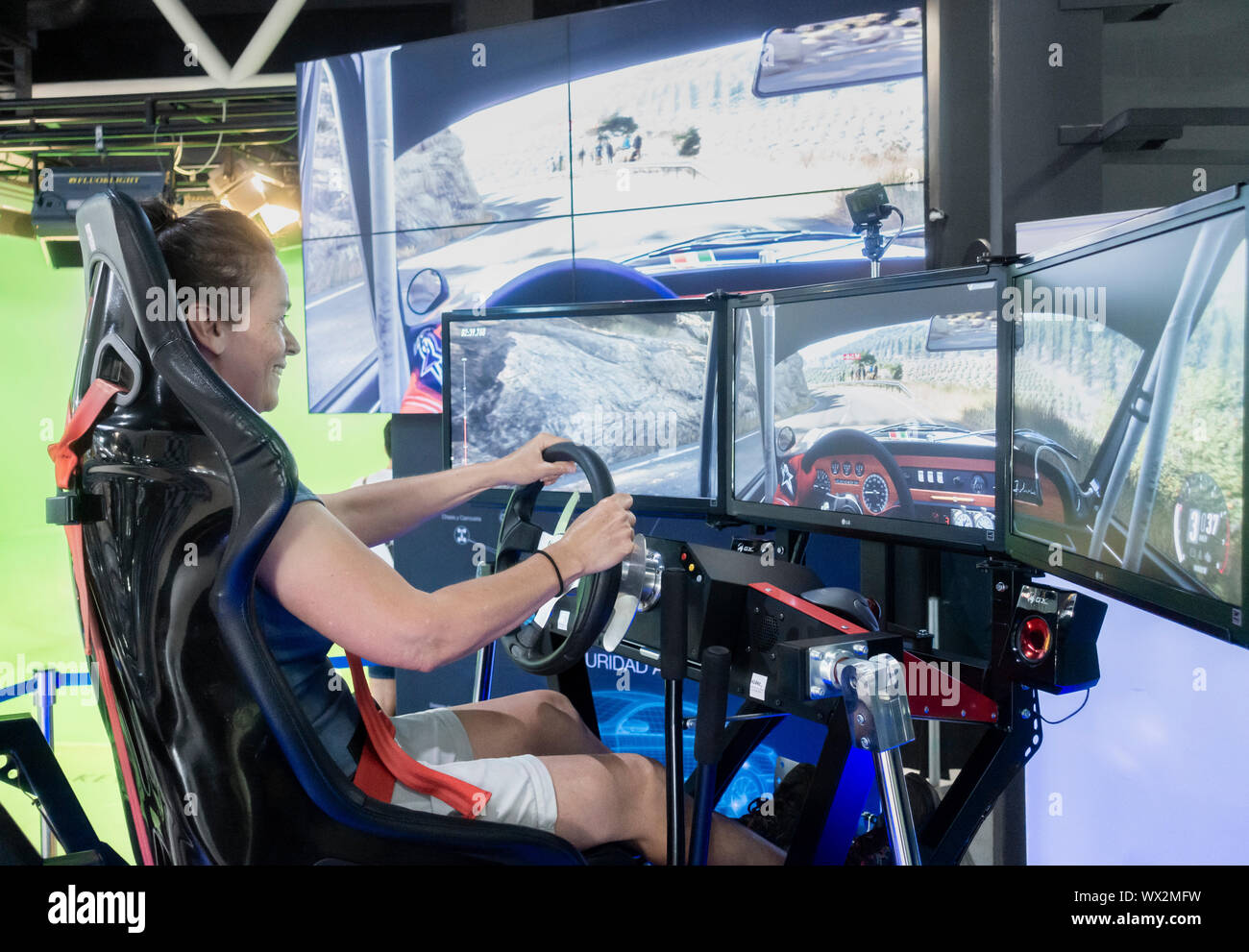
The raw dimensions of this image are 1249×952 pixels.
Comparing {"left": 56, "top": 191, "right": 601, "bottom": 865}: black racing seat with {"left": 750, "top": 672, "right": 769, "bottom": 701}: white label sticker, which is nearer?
{"left": 56, "top": 191, "right": 601, "bottom": 865}: black racing seat

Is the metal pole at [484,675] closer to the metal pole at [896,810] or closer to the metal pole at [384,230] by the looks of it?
the metal pole at [896,810]

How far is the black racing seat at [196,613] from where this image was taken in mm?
1057

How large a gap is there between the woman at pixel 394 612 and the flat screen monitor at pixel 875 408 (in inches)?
27.6

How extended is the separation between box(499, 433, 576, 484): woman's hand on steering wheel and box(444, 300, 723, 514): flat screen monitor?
2.23ft

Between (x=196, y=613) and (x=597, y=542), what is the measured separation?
0.56m

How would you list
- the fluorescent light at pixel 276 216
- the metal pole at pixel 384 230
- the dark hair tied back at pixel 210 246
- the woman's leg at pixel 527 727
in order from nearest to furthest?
the dark hair tied back at pixel 210 246 < the woman's leg at pixel 527 727 < the metal pole at pixel 384 230 < the fluorescent light at pixel 276 216

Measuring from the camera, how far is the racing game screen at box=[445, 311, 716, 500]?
244cm

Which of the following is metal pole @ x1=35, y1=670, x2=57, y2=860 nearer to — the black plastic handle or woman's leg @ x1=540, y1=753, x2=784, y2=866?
woman's leg @ x1=540, y1=753, x2=784, y2=866

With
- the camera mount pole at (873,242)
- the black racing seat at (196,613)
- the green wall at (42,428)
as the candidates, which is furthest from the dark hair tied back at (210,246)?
the green wall at (42,428)

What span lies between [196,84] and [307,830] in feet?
20.0

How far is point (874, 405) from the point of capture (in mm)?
1938

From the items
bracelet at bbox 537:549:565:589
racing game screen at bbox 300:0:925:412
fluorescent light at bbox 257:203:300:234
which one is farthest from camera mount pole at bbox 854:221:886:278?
fluorescent light at bbox 257:203:300:234

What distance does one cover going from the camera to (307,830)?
1095mm

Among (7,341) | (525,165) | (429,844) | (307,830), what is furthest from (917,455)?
(7,341)
